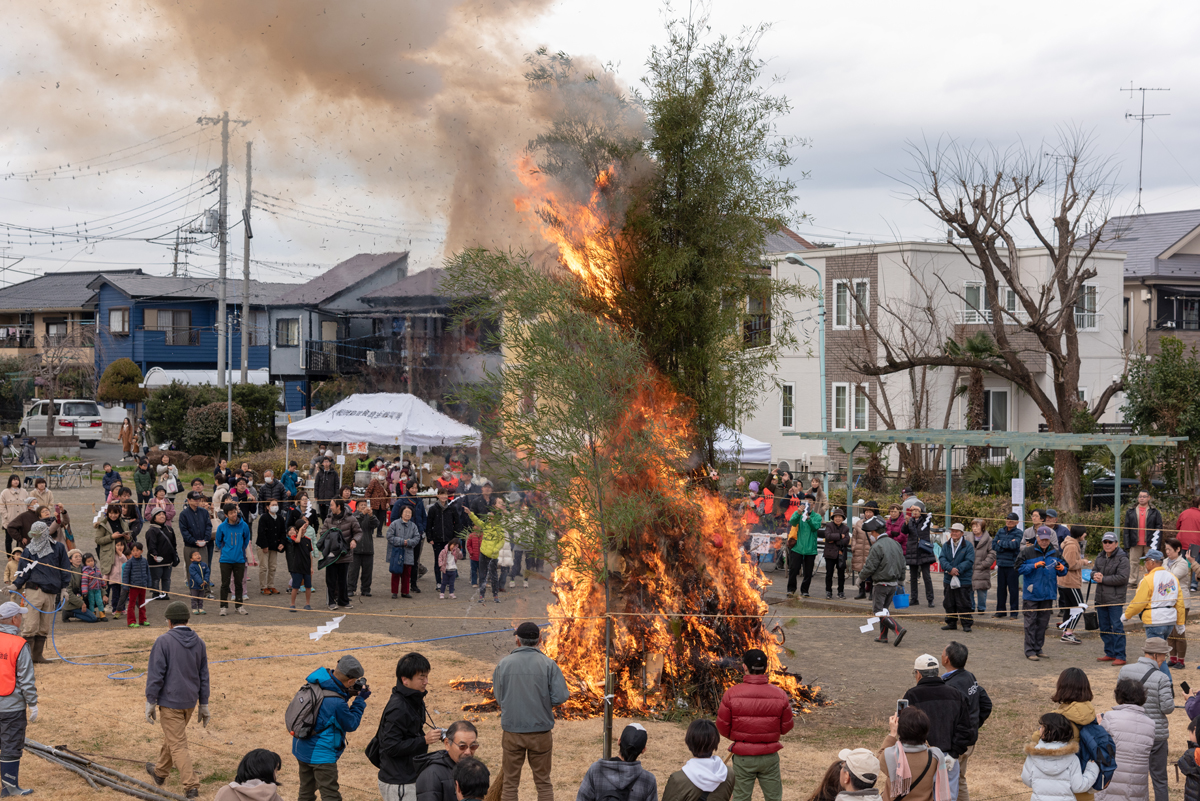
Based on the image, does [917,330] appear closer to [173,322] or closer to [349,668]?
[349,668]

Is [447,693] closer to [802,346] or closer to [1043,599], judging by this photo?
[1043,599]

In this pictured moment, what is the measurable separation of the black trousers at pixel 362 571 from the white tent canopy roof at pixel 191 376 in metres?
31.3

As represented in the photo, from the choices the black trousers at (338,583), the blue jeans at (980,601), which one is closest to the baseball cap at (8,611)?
the black trousers at (338,583)

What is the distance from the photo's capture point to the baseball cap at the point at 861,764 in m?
5.95

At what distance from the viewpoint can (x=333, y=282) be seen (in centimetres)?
4841

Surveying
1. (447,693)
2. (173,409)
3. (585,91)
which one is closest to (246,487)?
(447,693)

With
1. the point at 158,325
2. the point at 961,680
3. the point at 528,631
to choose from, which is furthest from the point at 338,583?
the point at 158,325

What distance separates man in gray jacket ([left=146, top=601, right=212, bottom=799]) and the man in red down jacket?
442 centimetres

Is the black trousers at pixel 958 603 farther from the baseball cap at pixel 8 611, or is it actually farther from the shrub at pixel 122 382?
the shrub at pixel 122 382

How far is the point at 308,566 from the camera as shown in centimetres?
1770

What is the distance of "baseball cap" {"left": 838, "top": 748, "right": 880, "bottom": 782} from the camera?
595 cm

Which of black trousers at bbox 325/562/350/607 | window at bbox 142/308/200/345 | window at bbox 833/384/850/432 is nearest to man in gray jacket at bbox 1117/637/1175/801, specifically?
black trousers at bbox 325/562/350/607

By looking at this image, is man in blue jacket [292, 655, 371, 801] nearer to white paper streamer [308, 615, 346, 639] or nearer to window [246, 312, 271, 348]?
white paper streamer [308, 615, 346, 639]

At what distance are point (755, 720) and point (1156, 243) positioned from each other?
4215 centimetres
